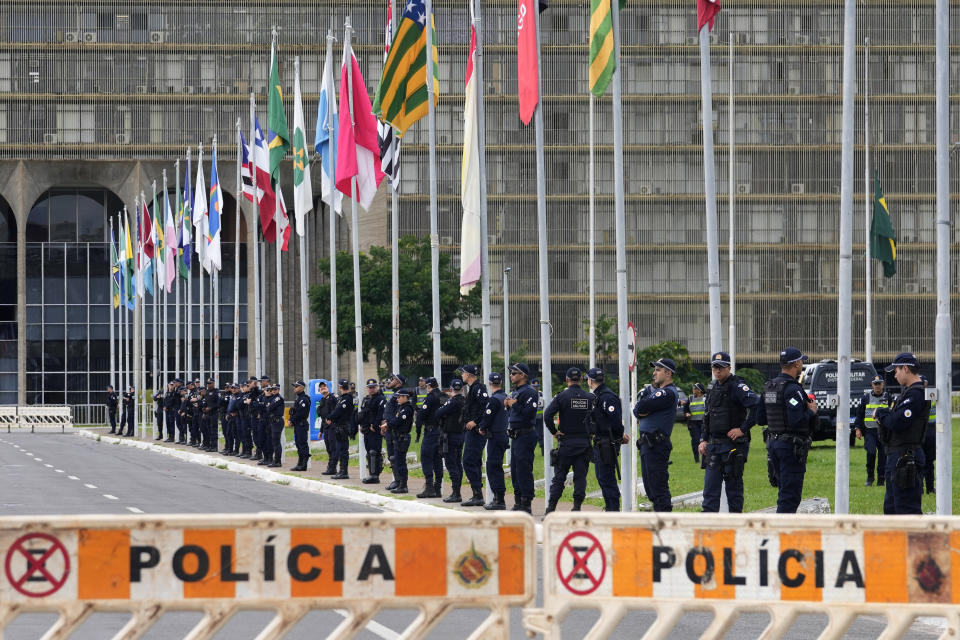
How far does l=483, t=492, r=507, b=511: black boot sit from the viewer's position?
2209cm

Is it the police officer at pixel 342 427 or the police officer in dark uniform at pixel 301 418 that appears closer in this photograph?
the police officer at pixel 342 427

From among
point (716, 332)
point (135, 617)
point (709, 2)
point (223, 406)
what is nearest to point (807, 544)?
point (135, 617)

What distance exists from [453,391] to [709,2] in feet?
25.3

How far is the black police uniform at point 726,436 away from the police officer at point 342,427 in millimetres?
14919

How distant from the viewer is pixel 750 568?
7.99 meters

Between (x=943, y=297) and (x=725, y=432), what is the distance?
2.47m

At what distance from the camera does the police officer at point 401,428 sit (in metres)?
25.9

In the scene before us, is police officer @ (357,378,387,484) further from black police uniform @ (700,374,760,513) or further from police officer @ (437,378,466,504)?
black police uniform @ (700,374,760,513)

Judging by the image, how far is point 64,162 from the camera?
80.6 m

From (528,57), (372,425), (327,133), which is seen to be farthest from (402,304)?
(528,57)

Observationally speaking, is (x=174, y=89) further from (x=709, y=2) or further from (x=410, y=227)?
(x=709, y=2)

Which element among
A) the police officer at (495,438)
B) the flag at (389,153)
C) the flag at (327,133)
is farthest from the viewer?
A: the flag at (327,133)

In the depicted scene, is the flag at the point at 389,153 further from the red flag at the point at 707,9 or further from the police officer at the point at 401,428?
the red flag at the point at 707,9

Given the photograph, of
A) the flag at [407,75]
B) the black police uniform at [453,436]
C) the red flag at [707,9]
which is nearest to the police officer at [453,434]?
the black police uniform at [453,436]
